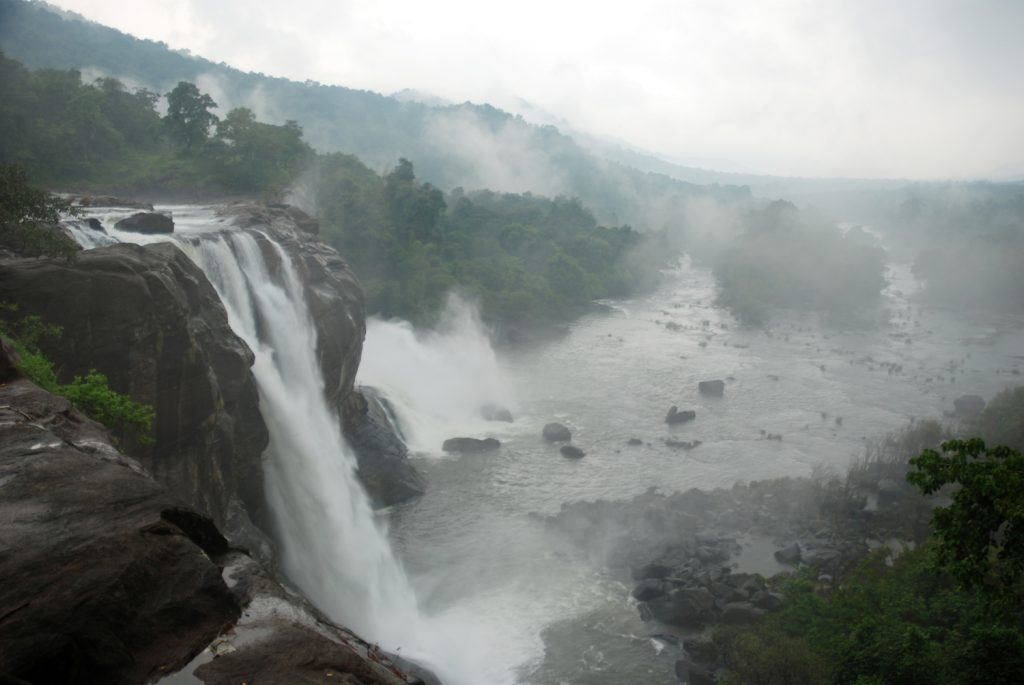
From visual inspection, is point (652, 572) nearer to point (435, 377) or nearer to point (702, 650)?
point (702, 650)

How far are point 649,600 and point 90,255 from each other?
16.7m

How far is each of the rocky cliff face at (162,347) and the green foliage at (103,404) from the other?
1048 millimetres

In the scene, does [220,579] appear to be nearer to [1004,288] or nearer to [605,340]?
[605,340]

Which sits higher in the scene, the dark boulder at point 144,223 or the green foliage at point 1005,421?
the dark boulder at point 144,223

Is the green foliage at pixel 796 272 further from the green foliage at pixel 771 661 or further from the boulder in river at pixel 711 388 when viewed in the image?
the green foliage at pixel 771 661

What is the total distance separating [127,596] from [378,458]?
20.9 metres

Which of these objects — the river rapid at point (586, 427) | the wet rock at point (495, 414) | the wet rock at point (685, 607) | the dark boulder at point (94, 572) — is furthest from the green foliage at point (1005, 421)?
the dark boulder at point (94, 572)

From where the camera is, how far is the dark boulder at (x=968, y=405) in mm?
35812

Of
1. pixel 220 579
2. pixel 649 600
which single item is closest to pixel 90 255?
pixel 220 579

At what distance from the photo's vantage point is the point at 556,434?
32.2 metres

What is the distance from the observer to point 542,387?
41.2 m

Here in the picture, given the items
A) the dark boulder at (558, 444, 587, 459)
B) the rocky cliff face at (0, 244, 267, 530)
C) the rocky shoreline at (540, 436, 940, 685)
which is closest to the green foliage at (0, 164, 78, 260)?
the rocky cliff face at (0, 244, 267, 530)

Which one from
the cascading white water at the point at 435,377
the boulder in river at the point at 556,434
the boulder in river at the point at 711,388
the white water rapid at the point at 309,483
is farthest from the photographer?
the boulder in river at the point at 711,388

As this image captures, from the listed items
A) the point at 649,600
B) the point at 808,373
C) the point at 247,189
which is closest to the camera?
the point at 649,600
